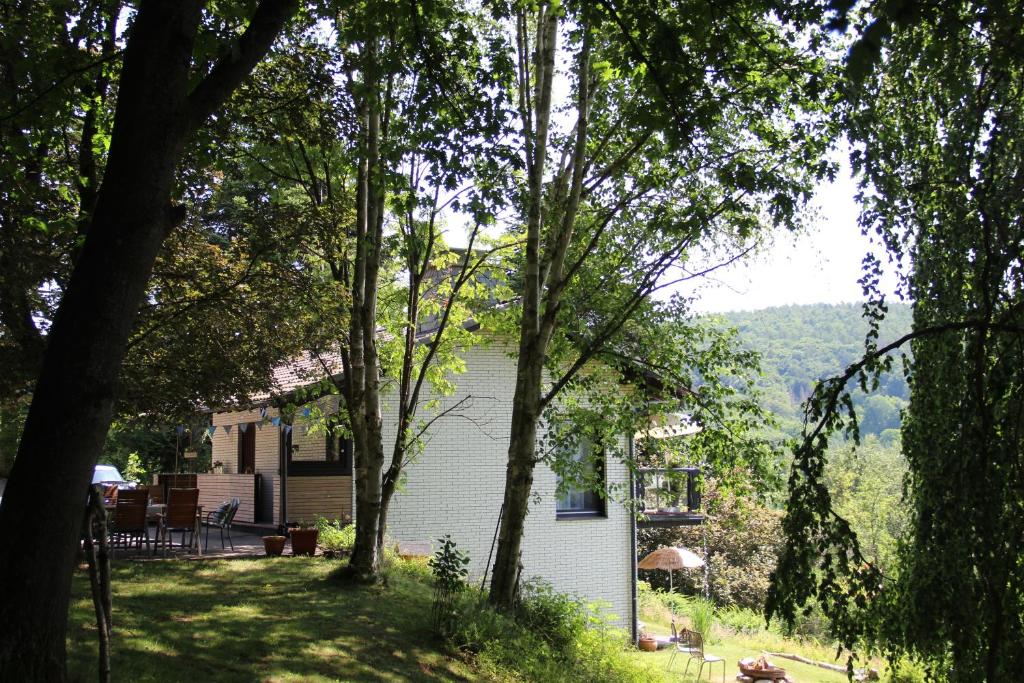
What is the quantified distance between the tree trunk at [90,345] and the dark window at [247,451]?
16206 mm

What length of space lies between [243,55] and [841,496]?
4386 centimetres

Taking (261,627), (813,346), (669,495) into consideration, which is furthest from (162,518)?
(813,346)

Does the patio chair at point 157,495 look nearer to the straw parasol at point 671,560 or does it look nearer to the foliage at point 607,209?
the foliage at point 607,209

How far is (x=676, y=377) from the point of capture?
40.2 ft

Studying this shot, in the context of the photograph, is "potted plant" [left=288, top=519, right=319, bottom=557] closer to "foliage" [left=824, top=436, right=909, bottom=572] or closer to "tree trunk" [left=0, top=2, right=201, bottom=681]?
"tree trunk" [left=0, top=2, right=201, bottom=681]

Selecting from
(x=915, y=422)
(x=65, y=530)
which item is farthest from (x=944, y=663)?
(x=65, y=530)

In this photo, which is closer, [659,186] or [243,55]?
[243,55]

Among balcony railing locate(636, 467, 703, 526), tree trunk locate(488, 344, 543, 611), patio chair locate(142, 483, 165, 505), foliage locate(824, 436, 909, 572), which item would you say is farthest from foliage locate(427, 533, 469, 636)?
foliage locate(824, 436, 909, 572)

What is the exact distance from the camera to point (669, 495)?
508 inches

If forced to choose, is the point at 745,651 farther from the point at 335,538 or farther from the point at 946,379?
the point at 946,379

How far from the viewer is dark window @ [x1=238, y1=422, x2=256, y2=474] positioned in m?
19.8

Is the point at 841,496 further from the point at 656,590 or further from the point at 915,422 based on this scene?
the point at 915,422

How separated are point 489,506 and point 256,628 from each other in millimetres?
8809

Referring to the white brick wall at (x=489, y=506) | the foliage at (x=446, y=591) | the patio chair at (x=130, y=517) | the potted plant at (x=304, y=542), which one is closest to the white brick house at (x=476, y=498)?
the white brick wall at (x=489, y=506)
